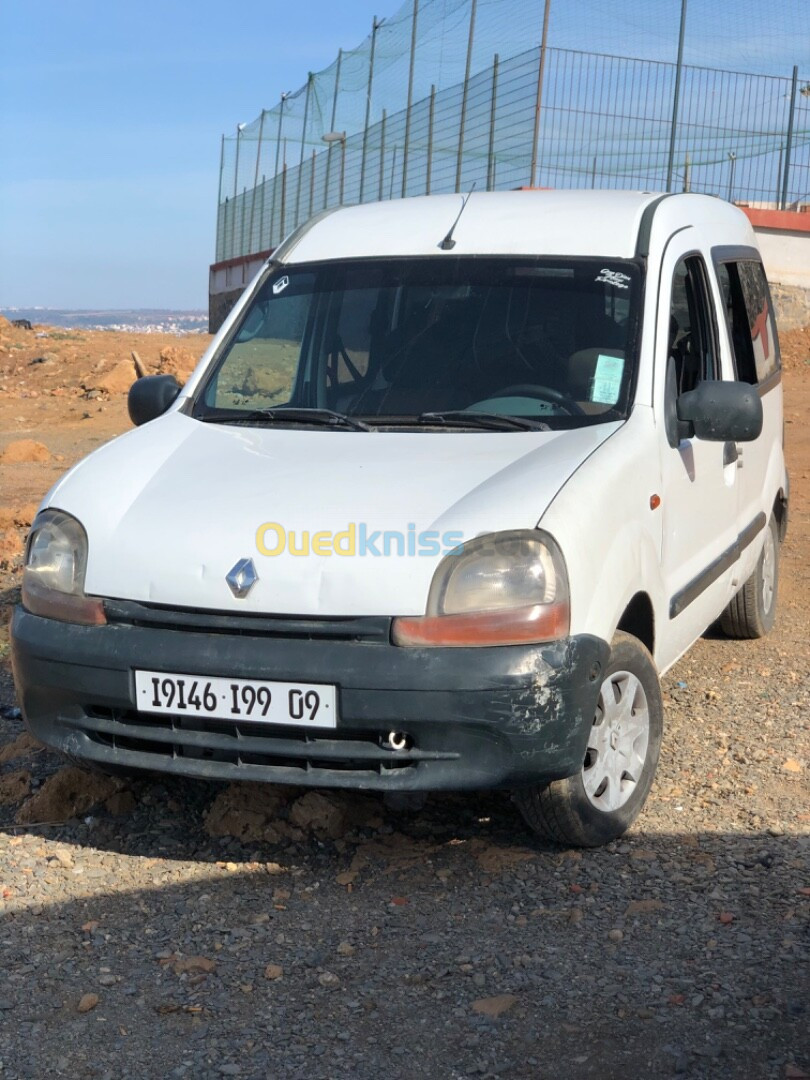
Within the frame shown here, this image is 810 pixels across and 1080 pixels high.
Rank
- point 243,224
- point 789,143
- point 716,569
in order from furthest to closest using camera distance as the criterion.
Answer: point 243,224 < point 789,143 < point 716,569

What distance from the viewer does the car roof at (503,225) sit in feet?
15.2

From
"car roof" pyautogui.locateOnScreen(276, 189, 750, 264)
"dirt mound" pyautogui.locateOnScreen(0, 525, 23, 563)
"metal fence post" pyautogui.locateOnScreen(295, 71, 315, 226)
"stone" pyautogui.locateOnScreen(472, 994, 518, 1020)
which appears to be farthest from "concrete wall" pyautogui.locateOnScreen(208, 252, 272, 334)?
"stone" pyautogui.locateOnScreen(472, 994, 518, 1020)

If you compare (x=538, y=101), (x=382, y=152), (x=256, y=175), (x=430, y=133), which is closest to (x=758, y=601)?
(x=538, y=101)

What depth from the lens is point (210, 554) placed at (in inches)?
139

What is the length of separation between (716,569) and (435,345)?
4.56 feet

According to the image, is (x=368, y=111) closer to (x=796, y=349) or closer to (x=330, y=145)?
(x=330, y=145)

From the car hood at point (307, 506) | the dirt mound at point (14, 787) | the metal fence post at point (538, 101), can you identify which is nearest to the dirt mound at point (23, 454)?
the metal fence post at point (538, 101)

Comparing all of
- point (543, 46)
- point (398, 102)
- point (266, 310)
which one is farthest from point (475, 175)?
point (266, 310)

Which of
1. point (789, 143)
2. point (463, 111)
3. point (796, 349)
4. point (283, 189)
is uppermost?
point (463, 111)

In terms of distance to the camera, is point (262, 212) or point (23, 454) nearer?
point (23, 454)

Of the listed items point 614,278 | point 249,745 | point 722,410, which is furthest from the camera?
point 614,278

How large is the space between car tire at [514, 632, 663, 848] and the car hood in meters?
0.60

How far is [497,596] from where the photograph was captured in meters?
3.40

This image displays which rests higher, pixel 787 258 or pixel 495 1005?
pixel 787 258
